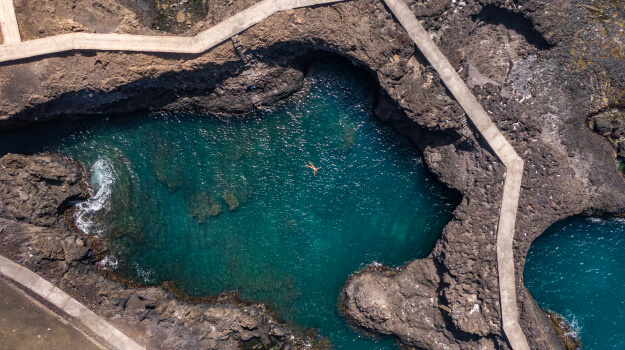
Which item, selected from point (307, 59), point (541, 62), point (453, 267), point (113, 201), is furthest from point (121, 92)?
point (541, 62)

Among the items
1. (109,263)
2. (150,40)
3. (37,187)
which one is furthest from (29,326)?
(150,40)

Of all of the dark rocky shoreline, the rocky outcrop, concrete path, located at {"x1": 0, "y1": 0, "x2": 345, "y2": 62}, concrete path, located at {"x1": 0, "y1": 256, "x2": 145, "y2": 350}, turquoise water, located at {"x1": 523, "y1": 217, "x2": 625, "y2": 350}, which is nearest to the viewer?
concrete path, located at {"x1": 0, "y1": 0, "x2": 345, "y2": 62}

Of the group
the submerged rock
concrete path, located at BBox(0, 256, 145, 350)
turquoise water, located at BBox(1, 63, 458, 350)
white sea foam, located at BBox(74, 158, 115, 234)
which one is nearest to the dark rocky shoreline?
concrete path, located at BBox(0, 256, 145, 350)

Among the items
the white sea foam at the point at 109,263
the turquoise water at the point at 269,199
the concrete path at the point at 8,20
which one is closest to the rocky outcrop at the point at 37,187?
the turquoise water at the point at 269,199

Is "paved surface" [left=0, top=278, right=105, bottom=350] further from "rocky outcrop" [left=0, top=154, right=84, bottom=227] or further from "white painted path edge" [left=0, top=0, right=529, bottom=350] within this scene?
"white painted path edge" [left=0, top=0, right=529, bottom=350]

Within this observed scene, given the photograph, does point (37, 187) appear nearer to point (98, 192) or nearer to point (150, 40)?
point (98, 192)

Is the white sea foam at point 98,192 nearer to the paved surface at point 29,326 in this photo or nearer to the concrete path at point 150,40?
the paved surface at point 29,326
